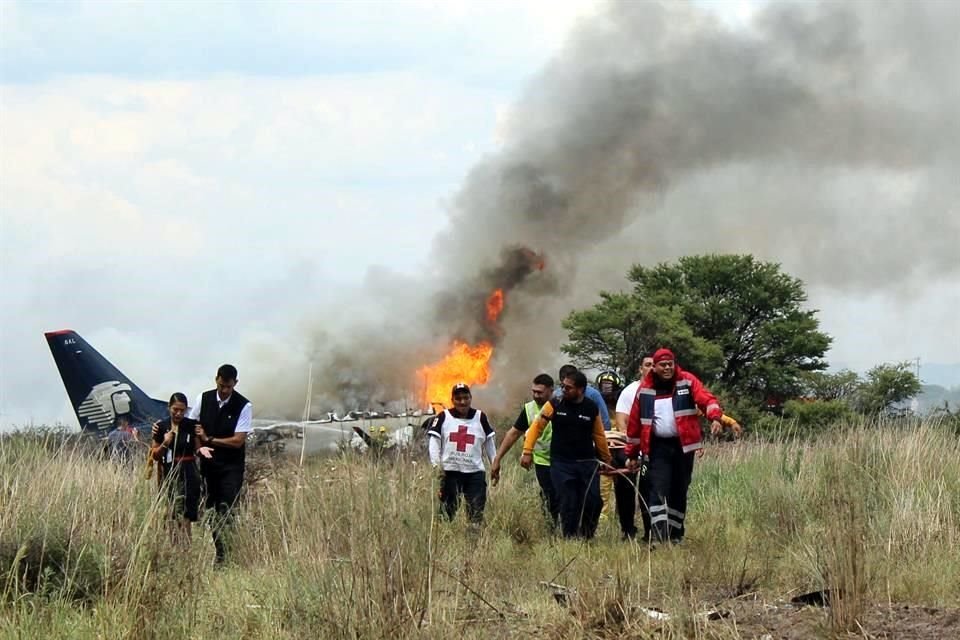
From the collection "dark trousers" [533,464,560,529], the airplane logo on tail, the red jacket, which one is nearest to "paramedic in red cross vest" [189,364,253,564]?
"dark trousers" [533,464,560,529]

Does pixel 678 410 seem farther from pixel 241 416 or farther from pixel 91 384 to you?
pixel 91 384

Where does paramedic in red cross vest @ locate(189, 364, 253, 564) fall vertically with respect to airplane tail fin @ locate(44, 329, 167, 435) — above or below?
below

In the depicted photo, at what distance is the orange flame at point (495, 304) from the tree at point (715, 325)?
2.57 meters

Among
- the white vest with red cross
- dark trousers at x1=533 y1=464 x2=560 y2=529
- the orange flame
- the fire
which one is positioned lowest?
dark trousers at x1=533 y1=464 x2=560 y2=529

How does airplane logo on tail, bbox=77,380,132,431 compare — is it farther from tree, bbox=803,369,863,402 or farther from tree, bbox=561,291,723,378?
tree, bbox=803,369,863,402

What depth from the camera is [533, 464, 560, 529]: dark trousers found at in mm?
11336

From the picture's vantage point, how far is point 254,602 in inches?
264

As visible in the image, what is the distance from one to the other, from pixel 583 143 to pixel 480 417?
25.3 m

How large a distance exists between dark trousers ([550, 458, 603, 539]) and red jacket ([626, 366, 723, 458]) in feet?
1.86

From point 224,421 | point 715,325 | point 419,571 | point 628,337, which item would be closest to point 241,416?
point 224,421

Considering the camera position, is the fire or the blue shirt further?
the fire

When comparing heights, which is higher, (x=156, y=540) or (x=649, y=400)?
(x=649, y=400)

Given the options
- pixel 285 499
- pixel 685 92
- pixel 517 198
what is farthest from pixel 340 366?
pixel 285 499

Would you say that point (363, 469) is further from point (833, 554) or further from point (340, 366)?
point (340, 366)
